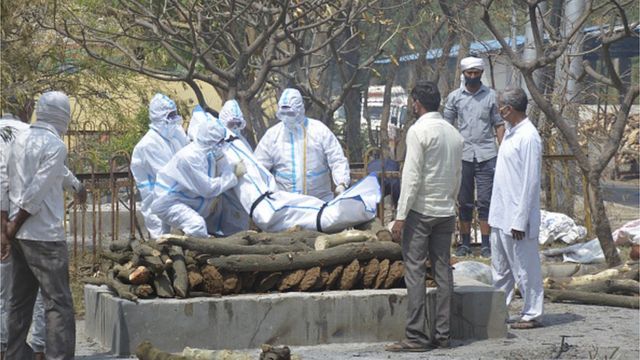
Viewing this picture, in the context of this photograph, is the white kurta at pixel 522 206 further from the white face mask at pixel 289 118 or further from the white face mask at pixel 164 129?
the white face mask at pixel 164 129

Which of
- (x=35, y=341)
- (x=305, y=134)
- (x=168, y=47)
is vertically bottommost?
(x=35, y=341)

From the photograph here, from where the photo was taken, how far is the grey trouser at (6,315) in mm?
8375

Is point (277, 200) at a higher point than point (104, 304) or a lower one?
higher

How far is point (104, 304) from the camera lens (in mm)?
9297

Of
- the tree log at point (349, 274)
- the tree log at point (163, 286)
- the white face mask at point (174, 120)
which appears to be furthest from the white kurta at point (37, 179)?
the white face mask at point (174, 120)

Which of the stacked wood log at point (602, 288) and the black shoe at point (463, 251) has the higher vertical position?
the black shoe at point (463, 251)

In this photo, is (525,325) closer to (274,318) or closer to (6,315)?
(274,318)

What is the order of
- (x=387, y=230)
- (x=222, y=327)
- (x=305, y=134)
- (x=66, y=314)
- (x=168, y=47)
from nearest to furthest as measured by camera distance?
(x=66, y=314), (x=222, y=327), (x=387, y=230), (x=305, y=134), (x=168, y=47)

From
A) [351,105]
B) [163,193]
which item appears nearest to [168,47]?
[163,193]

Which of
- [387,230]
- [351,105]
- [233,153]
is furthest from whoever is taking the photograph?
[351,105]

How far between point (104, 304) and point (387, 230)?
2247 millimetres

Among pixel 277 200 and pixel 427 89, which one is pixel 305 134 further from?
pixel 427 89

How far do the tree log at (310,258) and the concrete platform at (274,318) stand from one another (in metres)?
0.21

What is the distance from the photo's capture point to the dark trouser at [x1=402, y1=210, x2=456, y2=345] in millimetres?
9109
